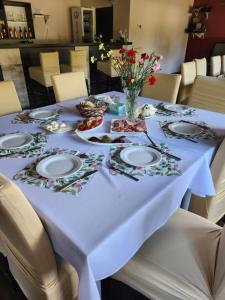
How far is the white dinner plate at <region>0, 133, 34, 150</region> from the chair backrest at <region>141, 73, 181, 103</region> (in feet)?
4.65

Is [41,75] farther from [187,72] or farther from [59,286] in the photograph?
[59,286]

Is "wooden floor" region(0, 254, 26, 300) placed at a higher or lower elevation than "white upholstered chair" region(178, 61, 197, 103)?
lower

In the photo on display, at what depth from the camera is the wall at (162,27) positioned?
16.8 feet

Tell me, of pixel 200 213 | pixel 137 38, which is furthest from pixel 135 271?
pixel 137 38

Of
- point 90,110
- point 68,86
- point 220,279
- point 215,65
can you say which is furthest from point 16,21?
point 220,279

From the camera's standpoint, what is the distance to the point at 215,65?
404cm

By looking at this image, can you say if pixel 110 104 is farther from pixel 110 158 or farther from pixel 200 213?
pixel 200 213

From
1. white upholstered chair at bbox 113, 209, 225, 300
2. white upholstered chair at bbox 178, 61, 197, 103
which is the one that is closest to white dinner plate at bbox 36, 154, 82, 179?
white upholstered chair at bbox 113, 209, 225, 300

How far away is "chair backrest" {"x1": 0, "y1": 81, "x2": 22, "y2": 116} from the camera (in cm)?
183

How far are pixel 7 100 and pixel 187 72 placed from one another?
91.6 inches

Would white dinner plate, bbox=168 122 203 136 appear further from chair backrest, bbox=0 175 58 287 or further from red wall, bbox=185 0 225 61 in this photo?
red wall, bbox=185 0 225 61

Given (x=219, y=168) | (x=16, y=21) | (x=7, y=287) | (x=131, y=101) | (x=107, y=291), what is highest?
(x=16, y=21)

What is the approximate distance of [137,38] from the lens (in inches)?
210

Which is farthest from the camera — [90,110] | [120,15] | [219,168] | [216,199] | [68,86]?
[120,15]
